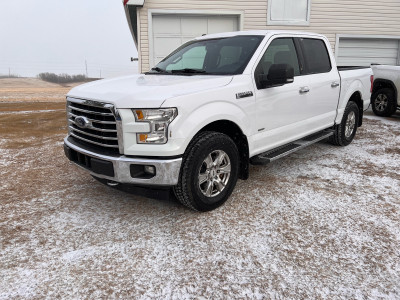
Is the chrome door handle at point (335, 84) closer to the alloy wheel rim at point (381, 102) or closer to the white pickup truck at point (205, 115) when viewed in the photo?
the white pickup truck at point (205, 115)

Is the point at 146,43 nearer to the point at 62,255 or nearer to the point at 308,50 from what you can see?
the point at 308,50

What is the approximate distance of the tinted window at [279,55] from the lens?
12.2 feet

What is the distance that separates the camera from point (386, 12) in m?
11.9

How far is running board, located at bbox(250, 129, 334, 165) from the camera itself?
3.73 metres

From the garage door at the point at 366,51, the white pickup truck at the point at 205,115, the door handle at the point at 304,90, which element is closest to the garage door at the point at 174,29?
the garage door at the point at 366,51

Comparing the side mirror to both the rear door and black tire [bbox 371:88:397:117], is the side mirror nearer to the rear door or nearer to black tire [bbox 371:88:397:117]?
the rear door

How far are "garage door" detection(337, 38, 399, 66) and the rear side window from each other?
8098 mm

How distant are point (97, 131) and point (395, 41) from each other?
13.2 m

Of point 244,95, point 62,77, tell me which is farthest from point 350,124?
point 62,77

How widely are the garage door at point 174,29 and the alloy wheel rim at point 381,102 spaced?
546cm

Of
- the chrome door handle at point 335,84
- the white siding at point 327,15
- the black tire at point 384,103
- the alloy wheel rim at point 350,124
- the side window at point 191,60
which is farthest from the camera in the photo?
the white siding at point 327,15

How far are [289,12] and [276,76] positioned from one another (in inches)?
351

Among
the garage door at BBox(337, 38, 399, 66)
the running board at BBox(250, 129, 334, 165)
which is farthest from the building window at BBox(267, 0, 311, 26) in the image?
the running board at BBox(250, 129, 334, 165)

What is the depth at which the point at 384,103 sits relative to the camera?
8789mm
